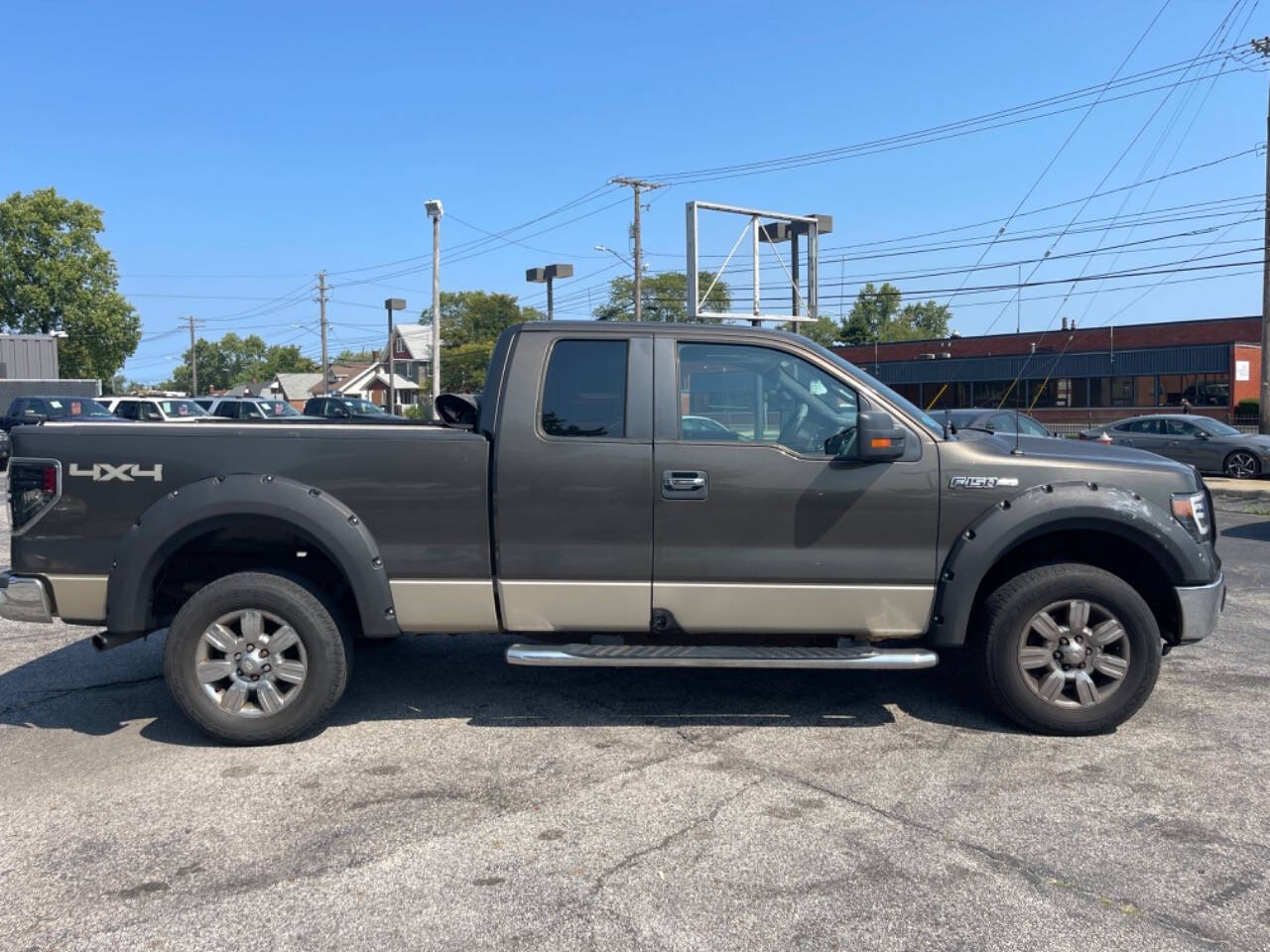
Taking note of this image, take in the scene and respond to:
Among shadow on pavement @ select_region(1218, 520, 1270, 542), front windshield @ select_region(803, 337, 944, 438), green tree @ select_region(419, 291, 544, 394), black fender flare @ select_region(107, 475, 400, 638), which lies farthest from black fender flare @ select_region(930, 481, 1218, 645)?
green tree @ select_region(419, 291, 544, 394)

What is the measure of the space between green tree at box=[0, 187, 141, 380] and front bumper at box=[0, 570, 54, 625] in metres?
55.9

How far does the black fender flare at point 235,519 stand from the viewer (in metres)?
4.90

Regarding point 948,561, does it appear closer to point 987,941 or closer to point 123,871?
point 987,941

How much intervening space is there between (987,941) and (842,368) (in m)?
2.76

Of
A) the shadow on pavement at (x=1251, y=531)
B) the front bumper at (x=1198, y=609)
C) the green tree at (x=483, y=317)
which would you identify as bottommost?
the shadow on pavement at (x=1251, y=531)

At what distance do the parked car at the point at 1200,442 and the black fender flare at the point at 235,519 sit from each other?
1998cm

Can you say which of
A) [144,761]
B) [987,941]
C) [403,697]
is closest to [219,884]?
[144,761]

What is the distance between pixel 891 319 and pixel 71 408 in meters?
90.1

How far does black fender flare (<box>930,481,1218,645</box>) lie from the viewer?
495 cm

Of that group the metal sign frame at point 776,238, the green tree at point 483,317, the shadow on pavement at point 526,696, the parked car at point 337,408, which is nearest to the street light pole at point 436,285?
the parked car at point 337,408

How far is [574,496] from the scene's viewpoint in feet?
16.4

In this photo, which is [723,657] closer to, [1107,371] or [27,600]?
[27,600]

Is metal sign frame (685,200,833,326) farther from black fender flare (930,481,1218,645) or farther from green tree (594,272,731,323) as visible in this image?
green tree (594,272,731,323)

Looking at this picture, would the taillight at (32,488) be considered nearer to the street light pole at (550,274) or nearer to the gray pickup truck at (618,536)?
the gray pickup truck at (618,536)
